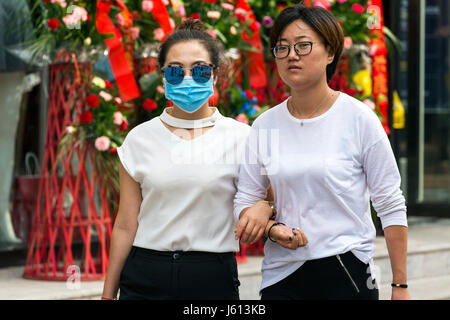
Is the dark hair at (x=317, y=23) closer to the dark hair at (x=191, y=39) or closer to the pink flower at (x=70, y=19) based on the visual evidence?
the dark hair at (x=191, y=39)

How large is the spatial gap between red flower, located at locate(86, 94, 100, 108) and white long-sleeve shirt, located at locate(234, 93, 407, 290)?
2.42 m

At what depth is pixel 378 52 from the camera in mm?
6070

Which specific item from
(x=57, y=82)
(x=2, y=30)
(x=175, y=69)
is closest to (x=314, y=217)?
(x=175, y=69)

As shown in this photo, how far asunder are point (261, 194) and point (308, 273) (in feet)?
0.93

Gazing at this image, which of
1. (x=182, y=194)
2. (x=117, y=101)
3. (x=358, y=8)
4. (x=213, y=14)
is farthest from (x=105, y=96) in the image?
(x=182, y=194)

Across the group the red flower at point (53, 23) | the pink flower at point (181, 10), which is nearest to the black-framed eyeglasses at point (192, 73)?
the red flower at point (53, 23)

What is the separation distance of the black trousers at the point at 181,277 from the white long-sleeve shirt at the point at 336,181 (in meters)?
0.22

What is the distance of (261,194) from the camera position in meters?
2.47

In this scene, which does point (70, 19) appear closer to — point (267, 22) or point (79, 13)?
point (79, 13)

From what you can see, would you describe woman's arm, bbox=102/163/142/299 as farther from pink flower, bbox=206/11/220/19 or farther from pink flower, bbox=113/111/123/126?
pink flower, bbox=206/11/220/19

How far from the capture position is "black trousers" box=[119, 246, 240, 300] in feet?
8.12

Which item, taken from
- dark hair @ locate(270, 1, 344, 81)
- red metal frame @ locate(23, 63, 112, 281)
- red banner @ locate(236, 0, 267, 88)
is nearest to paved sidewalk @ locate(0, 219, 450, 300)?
red metal frame @ locate(23, 63, 112, 281)

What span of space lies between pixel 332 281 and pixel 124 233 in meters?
0.70

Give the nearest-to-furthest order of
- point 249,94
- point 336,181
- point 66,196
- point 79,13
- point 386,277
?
1. point 336,181
2. point 79,13
3. point 66,196
4. point 249,94
5. point 386,277
